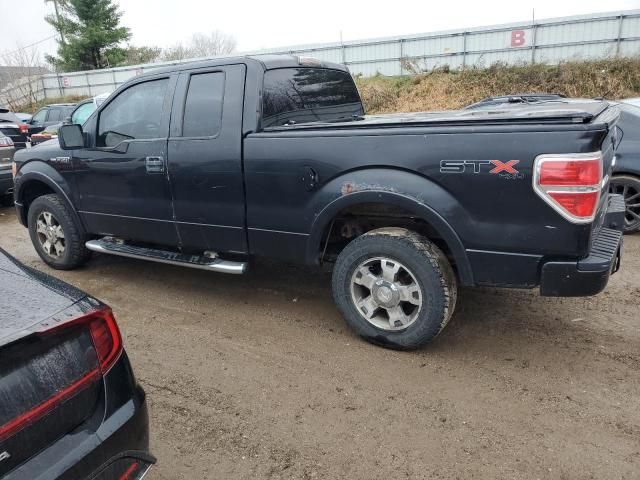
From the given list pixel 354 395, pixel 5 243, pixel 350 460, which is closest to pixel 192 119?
pixel 354 395

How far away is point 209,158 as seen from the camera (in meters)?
3.97

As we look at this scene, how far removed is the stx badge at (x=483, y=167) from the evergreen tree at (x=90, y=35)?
3848cm

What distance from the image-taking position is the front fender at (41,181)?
5059mm

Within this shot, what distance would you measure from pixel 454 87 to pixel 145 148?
1693 centimetres

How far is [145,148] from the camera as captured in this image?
4328mm

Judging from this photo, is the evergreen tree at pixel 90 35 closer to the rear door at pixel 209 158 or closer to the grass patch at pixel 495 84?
the grass patch at pixel 495 84

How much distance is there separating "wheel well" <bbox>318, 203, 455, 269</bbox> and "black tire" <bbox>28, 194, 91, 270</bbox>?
2.80 metres

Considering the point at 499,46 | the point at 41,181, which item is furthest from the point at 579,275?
the point at 499,46

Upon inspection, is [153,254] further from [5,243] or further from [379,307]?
[5,243]

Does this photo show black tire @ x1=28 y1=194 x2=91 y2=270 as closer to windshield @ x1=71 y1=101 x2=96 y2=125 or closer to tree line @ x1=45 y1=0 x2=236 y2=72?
windshield @ x1=71 y1=101 x2=96 y2=125

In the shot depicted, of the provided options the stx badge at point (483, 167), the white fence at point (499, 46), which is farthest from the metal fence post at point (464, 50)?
the stx badge at point (483, 167)

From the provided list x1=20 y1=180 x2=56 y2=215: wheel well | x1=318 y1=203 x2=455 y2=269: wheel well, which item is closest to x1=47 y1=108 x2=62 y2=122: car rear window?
x1=20 y1=180 x2=56 y2=215: wheel well

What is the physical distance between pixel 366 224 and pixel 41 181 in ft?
11.8

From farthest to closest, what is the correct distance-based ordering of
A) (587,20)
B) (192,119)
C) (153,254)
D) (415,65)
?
(415,65) < (587,20) < (153,254) < (192,119)
